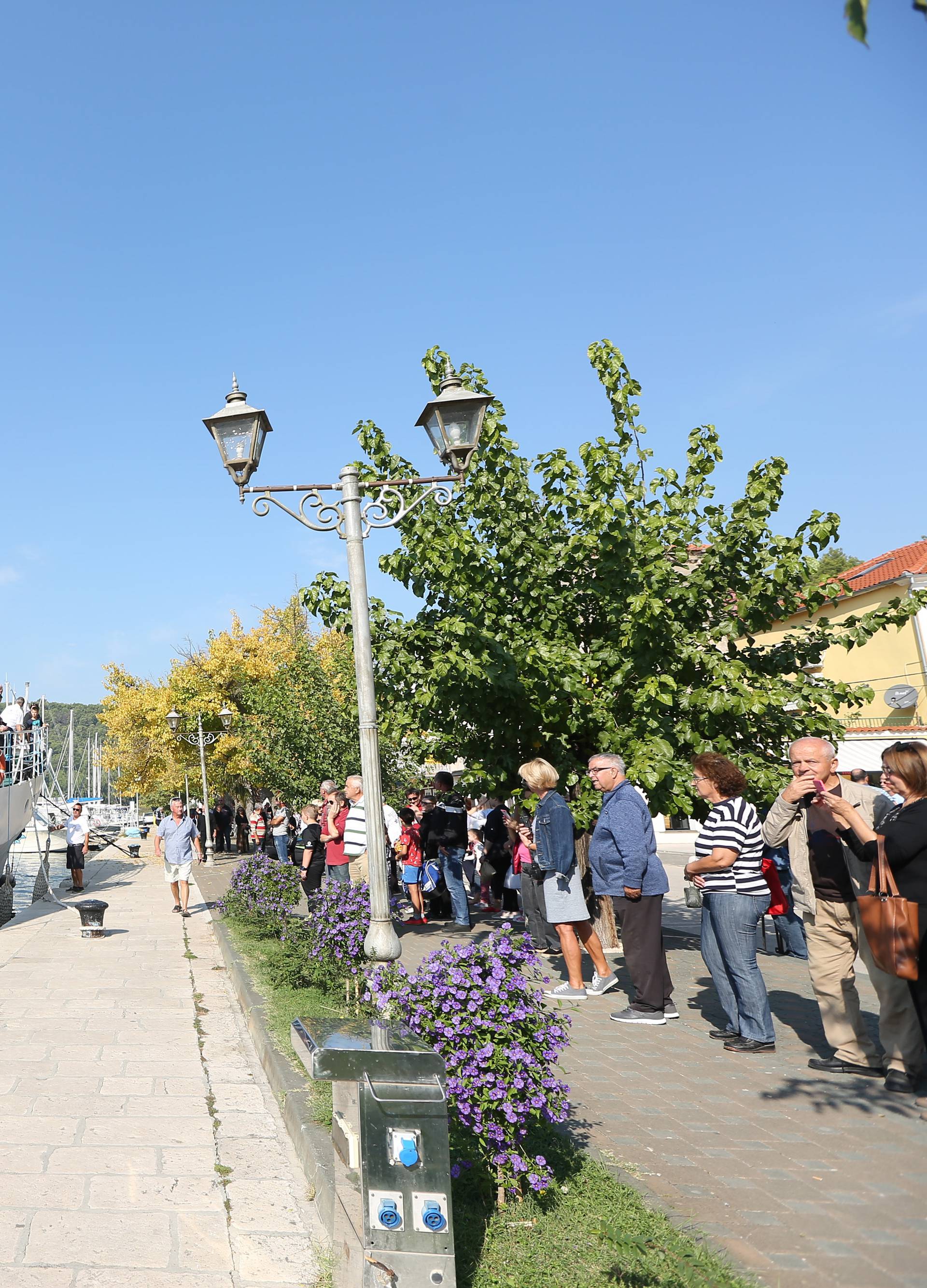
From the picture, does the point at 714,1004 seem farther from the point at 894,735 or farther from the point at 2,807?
the point at 894,735

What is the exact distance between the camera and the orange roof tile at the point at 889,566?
110 feet

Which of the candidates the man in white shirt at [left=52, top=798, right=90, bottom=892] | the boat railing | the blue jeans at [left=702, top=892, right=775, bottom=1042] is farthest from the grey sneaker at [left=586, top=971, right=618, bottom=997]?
the man in white shirt at [left=52, top=798, right=90, bottom=892]

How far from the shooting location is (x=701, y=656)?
30.5ft

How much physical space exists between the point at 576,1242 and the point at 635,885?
3.52 meters

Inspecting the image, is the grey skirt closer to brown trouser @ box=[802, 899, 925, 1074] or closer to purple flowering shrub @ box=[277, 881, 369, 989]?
purple flowering shrub @ box=[277, 881, 369, 989]

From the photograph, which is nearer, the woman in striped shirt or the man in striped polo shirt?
the woman in striped shirt

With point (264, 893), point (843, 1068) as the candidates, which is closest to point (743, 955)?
point (843, 1068)

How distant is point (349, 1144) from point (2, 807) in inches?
651

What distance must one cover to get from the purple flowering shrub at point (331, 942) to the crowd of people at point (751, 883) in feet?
3.88

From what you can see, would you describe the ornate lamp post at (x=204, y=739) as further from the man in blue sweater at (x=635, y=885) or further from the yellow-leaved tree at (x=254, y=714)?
the man in blue sweater at (x=635, y=885)

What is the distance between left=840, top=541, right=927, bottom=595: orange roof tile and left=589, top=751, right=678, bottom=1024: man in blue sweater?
2802 cm

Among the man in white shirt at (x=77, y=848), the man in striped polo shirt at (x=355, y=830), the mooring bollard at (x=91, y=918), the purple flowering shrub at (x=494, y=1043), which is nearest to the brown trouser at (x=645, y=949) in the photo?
the purple flowering shrub at (x=494, y=1043)

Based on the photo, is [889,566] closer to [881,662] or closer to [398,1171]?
[881,662]

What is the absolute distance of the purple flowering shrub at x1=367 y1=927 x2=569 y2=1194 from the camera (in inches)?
151
